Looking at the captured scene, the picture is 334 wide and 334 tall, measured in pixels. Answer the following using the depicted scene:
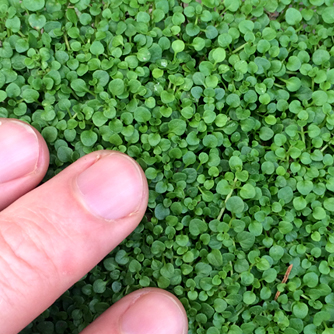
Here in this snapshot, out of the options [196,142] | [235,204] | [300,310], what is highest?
[196,142]

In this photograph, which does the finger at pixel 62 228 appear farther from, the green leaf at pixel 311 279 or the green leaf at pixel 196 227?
the green leaf at pixel 311 279

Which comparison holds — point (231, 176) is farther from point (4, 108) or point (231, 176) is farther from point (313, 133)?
point (4, 108)

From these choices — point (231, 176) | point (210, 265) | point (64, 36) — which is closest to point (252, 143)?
A: point (231, 176)

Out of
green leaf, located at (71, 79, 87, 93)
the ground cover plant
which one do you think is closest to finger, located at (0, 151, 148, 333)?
the ground cover plant

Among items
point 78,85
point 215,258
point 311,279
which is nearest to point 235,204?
point 215,258

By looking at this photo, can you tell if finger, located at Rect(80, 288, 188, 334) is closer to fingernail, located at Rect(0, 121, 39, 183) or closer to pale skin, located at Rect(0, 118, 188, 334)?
pale skin, located at Rect(0, 118, 188, 334)

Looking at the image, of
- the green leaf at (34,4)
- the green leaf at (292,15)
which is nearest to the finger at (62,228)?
the green leaf at (34,4)

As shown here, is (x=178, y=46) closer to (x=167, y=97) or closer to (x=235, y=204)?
(x=167, y=97)

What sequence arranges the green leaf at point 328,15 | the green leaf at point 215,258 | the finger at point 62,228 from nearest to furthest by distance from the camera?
the finger at point 62,228 < the green leaf at point 215,258 < the green leaf at point 328,15
